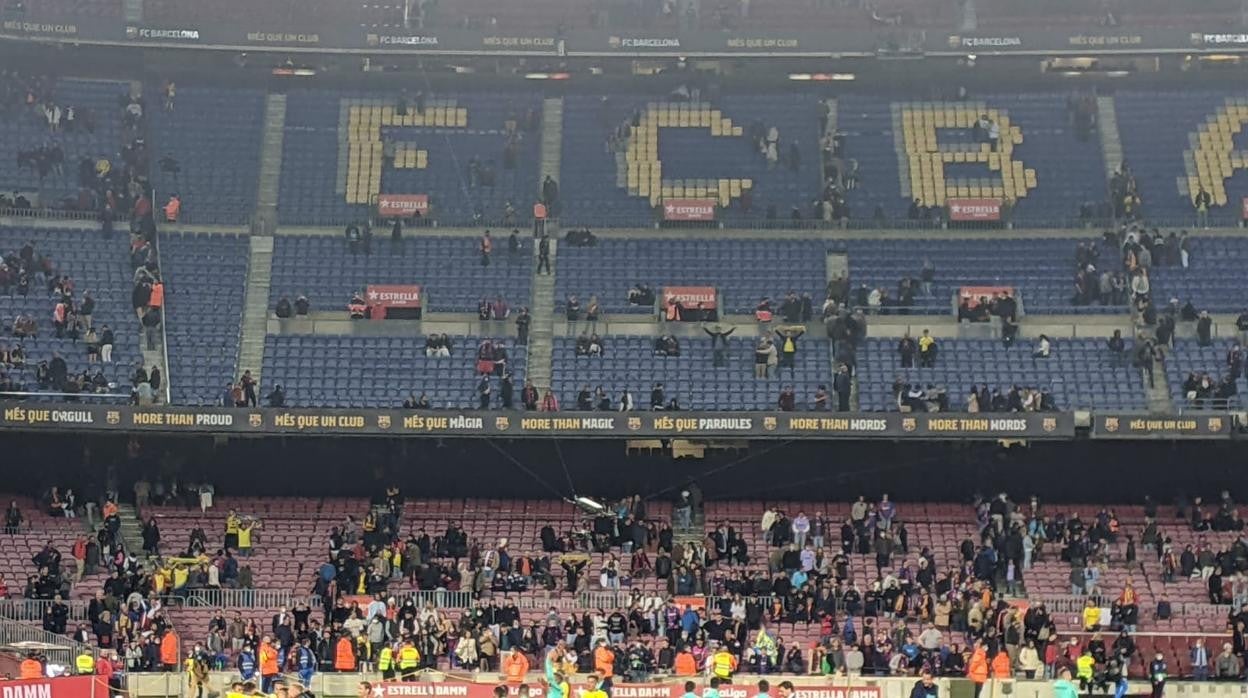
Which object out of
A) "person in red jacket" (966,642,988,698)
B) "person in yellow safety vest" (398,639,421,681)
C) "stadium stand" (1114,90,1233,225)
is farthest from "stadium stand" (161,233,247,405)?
"stadium stand" (1114,90,1233,225)

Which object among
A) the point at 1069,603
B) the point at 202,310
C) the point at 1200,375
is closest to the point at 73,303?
the point at 202,310

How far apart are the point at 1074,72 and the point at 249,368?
842 inches

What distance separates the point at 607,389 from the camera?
4938cm

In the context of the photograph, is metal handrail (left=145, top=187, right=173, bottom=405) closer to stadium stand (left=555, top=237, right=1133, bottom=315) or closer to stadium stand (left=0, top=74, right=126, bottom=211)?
stadium stand (left=0, top=74, right=126, bottom=211)

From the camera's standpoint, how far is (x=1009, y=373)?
163 feet

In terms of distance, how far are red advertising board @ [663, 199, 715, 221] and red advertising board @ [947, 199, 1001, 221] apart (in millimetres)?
5397

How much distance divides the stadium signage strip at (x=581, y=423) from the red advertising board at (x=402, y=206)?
8.65m

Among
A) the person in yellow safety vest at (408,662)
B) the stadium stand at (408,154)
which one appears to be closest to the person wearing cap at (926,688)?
the person in yellow safety vest at (408,662)

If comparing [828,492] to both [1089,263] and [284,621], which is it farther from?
[284,621]

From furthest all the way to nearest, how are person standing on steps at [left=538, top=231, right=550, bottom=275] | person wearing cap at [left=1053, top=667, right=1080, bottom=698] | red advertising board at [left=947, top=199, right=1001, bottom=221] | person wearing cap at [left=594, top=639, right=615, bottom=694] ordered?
red advertising board at [left=947, top=199, right=1001, bottom=221] → person standing on steps at [left=538, top=231, right=550, bottom=275] → person wearing cap at [left=594, top=639, right=615, bottom=694] → person wearing cap at [left=1053, top=667, right=1080, bottom=698]

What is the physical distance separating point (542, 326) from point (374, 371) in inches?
154

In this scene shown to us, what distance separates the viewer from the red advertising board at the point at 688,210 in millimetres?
54250

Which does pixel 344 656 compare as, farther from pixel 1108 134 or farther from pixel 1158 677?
pixel 1108 134

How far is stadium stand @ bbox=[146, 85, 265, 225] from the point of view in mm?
54125
